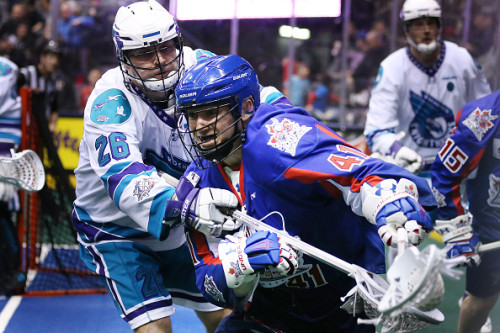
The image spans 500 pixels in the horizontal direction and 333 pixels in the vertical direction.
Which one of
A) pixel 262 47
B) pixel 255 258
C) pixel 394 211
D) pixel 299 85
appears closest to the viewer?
pixel 394 211

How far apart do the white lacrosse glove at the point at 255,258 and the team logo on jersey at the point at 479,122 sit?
1.39 meters

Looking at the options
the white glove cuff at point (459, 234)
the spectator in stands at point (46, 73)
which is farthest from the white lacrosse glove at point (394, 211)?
the spectator in stands at point (46, 73)

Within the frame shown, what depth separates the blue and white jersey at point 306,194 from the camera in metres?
2.23

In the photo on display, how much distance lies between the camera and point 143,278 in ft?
10.2

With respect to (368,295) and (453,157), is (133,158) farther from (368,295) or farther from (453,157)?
(453,157)

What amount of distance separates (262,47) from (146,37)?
18.0 feet

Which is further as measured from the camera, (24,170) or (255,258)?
(24,170)

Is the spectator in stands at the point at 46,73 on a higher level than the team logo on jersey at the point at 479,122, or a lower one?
lower

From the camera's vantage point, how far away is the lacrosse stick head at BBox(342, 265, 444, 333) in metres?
1.94

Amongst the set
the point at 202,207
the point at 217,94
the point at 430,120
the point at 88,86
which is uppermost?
the point at 217,94

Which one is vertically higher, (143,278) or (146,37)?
(146,37)

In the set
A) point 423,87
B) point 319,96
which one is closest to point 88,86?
point 319,96

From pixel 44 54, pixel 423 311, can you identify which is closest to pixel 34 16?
pixel 44 54

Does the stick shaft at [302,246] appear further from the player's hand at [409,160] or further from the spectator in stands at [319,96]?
the spectator in stands at [319,96]
